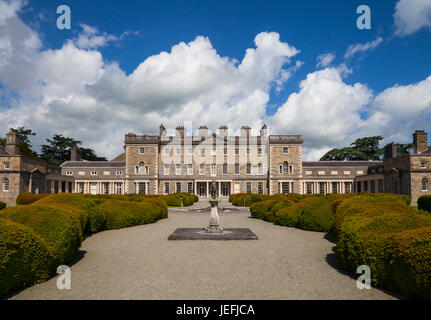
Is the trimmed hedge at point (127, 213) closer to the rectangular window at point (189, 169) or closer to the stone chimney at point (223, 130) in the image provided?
the rectangular window at point (189, 169)

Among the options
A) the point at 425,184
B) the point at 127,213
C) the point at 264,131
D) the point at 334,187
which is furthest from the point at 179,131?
the point at 127,213

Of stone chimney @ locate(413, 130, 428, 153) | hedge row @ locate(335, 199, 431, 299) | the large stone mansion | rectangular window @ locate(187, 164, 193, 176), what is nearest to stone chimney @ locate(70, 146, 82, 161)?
the large stone mansion

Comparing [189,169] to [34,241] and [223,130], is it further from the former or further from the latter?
[34,241]

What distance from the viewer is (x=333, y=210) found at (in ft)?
Result: 42.0

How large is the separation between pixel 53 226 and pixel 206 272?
367 centimetres

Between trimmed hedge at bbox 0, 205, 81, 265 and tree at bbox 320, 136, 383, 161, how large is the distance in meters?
65.5

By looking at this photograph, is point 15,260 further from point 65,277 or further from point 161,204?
point 161,204

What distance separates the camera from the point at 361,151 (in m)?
64.9

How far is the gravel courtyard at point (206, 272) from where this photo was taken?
5039mm

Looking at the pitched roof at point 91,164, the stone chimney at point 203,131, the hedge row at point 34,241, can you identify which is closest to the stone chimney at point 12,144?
the pitched roof at point 91,164

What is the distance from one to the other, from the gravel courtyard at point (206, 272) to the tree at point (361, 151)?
2363 inches

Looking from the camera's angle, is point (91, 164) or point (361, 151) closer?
point (91, 164)

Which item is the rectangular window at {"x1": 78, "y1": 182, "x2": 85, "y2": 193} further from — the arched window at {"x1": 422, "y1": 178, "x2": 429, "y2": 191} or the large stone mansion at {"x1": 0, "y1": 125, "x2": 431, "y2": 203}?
the arched window at {"x1": 422, "y1": 178, "x2": 429, "y2": 191}
